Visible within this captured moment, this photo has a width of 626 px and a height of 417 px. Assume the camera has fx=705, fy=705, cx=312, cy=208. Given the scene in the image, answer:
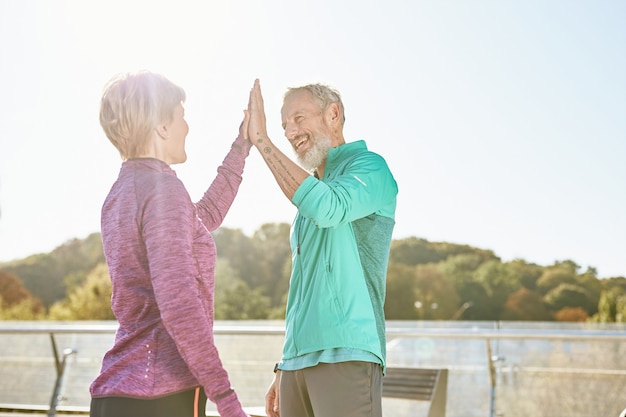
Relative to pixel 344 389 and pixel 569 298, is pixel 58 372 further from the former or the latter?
pixel 569 298

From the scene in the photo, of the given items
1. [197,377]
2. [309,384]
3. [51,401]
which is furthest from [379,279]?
[51,401]

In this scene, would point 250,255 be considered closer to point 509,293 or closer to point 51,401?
point 509,293

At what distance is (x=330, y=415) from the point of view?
1779 mm

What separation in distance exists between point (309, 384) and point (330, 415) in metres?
0.10

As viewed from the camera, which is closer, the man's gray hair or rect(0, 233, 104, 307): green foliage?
the man's gray hair

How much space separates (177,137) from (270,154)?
1.64ft

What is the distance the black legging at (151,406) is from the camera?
50.5 inches

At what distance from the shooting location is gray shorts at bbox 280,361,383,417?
1774mm

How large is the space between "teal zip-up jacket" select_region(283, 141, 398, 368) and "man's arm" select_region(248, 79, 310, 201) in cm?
4

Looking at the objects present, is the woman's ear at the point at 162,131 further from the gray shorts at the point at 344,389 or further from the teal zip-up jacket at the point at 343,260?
the gray shorts at the point at 344,389

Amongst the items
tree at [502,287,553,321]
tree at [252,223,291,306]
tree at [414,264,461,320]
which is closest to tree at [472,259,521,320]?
tree at [502,287,553,321]

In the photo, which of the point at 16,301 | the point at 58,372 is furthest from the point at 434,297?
the point at 58,372

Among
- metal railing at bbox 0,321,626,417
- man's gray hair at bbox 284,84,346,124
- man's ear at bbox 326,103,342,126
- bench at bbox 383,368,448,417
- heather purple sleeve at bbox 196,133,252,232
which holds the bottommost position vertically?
bench at bbox 383,368,448,417

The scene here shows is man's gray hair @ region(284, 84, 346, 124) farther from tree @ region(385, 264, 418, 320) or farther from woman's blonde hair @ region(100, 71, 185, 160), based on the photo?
tree @ region(385, 264, 418, 320)
